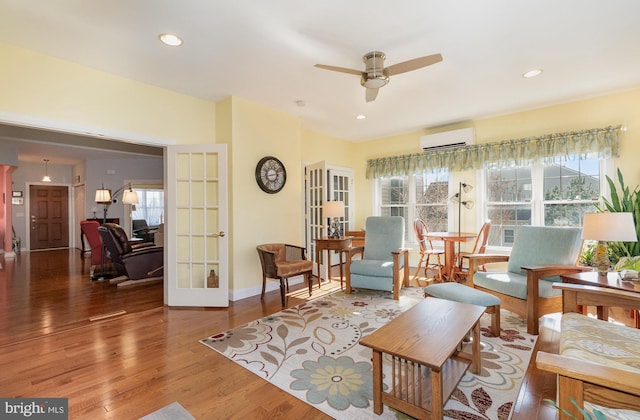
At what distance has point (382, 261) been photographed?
411 centimetres

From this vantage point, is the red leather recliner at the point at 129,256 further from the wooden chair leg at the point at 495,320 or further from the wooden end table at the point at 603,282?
the wooden end table at the point at 603,282

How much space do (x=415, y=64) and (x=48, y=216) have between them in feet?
36.5

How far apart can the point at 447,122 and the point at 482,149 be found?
2.46ft

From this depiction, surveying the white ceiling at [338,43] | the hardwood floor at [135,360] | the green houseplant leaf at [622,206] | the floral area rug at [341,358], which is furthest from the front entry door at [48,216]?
the green houseplant leaf at [622,206]

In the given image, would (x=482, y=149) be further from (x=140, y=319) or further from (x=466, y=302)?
(x=140, y=319)

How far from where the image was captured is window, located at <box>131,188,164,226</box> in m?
9.11

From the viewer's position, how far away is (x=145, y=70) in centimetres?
313

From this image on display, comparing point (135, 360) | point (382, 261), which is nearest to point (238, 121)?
point (382, 261)

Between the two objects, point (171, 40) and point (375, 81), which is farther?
point (375, 81)

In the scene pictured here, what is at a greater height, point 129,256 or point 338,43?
point 338,43

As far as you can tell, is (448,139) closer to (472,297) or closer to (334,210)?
(334,210)

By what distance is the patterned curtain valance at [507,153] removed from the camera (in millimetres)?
4004

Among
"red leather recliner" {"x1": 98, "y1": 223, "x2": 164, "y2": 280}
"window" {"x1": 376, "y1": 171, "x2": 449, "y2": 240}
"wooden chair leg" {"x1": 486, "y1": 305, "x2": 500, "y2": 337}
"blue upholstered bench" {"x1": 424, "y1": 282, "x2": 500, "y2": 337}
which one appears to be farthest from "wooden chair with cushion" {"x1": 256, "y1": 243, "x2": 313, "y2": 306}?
"window" {"x1": 376, "y1": 171, "x2": 449, "y2": 240}

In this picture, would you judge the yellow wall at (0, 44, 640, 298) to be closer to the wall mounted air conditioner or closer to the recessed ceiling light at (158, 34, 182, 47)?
the wall mounted air conditioner
